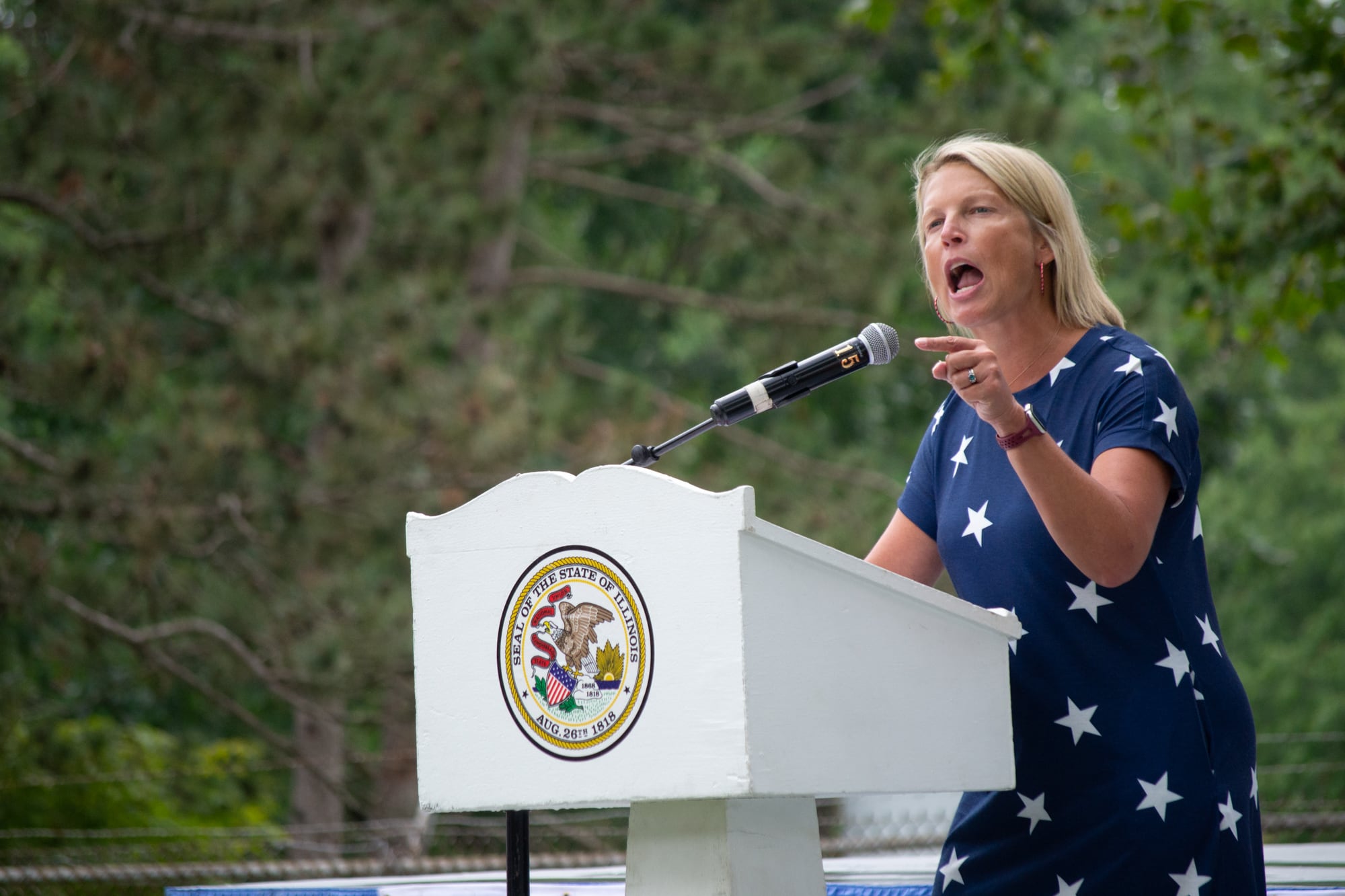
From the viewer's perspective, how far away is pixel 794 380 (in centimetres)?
181

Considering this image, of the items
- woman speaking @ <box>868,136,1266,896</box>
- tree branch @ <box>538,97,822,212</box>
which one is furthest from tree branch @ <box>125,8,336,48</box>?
woman speaking @ <box>868,136,1266,896</box>

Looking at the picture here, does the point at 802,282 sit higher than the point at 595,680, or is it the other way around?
the point at 802,282

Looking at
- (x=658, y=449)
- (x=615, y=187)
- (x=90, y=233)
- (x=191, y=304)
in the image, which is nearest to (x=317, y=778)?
(x=191, y=304)

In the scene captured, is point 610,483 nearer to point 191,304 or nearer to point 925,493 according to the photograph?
point 925,493

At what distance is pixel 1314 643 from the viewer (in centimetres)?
1561

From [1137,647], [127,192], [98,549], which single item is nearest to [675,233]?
[127,192]

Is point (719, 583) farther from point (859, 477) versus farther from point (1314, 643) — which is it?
point (1314, 643)

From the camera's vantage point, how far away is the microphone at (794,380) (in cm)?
179

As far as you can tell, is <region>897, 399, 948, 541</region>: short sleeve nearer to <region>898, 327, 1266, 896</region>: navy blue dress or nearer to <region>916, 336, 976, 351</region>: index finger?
<region>898, 327, 1266, 896</region>: navy blue dress

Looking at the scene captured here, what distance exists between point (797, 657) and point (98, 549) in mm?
6575

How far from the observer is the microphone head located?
1.83 metres

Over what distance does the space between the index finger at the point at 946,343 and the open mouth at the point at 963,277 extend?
32cm

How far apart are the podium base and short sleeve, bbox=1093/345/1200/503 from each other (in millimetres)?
561

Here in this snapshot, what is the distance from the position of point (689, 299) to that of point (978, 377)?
29.9 feet
